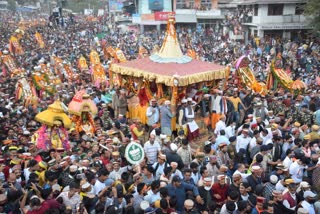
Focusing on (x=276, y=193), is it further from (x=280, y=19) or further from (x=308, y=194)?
(x=280, y=19)

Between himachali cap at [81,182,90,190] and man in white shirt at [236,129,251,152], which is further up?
himachali cap at [81,182,90,190]

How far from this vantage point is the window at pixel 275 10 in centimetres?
2402

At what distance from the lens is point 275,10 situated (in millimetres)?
24094

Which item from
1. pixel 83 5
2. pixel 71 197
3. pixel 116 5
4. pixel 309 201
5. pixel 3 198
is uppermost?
pixel 83 5

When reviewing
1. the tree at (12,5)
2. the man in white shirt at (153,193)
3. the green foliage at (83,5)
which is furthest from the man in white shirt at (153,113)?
the tree at (12,5)

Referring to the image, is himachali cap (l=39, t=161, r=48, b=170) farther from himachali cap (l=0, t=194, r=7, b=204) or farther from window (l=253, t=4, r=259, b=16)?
window (l=253, t=4, r=259, b=16)

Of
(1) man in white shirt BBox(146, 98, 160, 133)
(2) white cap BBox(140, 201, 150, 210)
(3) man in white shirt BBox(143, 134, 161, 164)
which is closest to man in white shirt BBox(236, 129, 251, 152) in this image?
(3) man in white shirt BBox(143, 134, 161, 164)

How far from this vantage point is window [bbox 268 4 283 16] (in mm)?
24016

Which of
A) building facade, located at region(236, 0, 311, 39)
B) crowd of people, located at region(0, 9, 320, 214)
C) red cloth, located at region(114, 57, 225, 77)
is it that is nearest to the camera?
crowd of people, located at region(0, 9, 320, 214)

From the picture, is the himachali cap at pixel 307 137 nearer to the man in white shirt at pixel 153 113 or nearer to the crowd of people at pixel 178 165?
the crowd of people at pixel 178 165

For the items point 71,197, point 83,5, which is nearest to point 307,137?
point 71,197

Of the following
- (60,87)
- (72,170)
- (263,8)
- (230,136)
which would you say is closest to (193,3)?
(263,8)

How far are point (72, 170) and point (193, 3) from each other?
2990cm

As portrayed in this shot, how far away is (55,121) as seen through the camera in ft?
24.4
